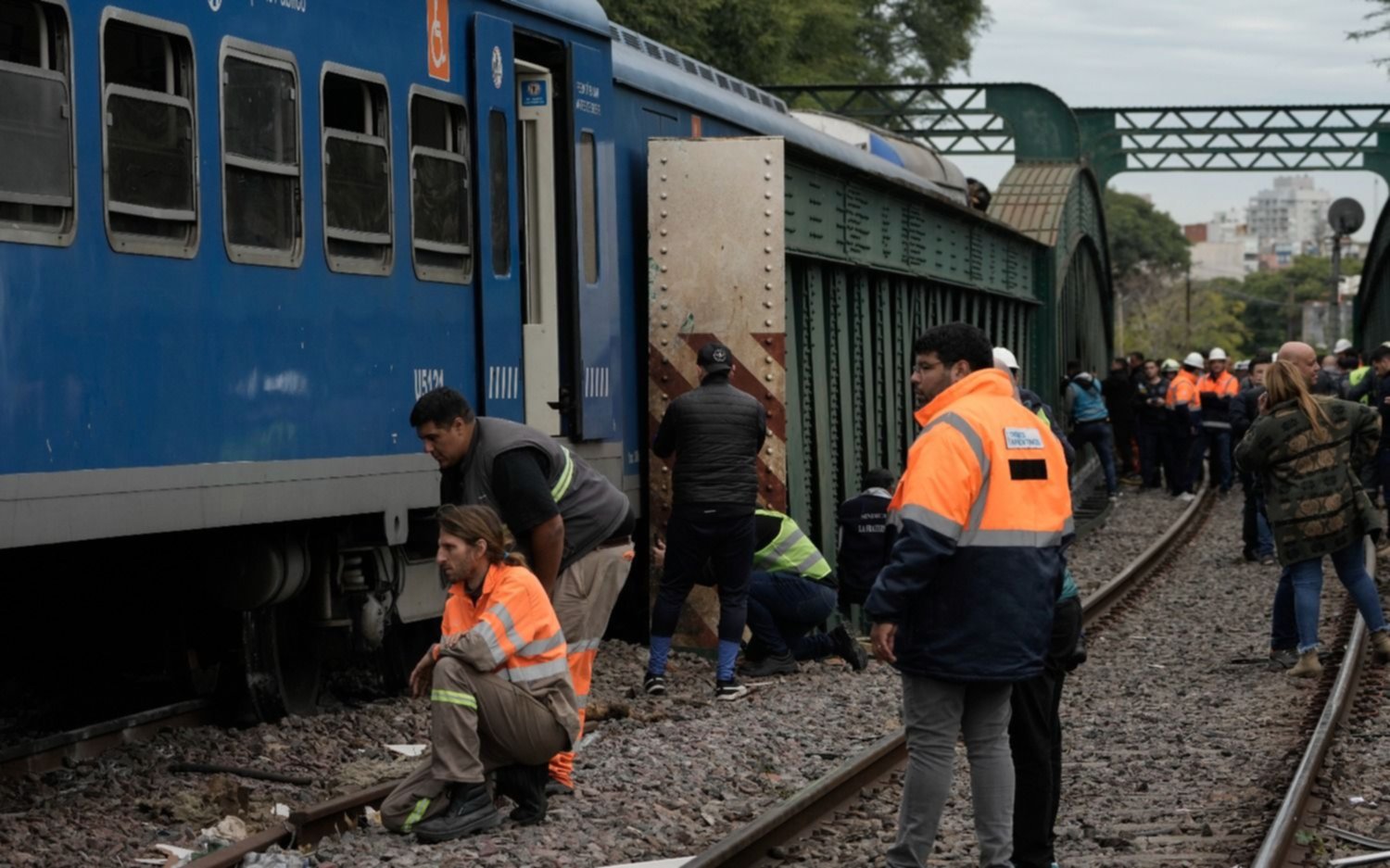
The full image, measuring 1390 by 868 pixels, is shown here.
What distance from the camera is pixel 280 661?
33.4 feet

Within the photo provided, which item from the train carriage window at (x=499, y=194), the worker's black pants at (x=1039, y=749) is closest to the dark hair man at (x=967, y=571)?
the worker's black pants at (x=1039, y=749)

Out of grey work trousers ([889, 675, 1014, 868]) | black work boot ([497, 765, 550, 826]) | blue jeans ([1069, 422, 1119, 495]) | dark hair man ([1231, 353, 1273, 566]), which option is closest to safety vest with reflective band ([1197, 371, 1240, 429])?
blue jeans ([1069, 422, 1119, 495])

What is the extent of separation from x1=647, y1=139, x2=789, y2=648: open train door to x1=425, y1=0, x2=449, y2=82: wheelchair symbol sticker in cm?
250

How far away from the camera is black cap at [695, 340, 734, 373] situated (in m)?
11.5

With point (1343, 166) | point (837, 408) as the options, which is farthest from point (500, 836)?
point (1343, 166)

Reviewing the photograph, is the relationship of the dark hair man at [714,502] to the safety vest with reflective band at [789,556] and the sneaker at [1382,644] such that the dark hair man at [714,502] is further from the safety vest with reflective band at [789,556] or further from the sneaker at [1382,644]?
the sneaker at [1382,644]

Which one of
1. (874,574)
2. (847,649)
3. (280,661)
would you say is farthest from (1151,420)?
(280,661)

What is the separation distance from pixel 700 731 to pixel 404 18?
3.38m

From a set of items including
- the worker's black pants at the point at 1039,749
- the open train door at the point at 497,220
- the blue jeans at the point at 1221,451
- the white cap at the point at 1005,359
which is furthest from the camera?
the blue jeans at the point at 1221,451

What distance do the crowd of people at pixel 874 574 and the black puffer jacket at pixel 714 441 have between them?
10mm

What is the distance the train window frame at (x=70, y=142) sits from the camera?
7254mm

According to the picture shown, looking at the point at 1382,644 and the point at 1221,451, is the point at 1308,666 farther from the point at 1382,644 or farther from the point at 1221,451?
the point at 1221,451

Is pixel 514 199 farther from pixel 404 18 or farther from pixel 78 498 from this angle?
pixel 78 498

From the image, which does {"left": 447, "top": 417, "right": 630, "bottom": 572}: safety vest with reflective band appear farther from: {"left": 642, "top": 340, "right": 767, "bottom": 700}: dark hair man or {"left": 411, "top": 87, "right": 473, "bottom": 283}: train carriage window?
{"left": 642, "top": 340, "right": 767, "bottom": 700}: dark hair man
